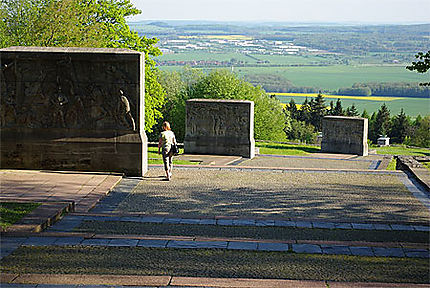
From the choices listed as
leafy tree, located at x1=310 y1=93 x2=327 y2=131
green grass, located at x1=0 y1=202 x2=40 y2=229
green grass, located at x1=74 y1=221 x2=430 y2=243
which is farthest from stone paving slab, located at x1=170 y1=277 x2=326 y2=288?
leafy tree, located at x1=310 y1=93 x2=327 y2=131

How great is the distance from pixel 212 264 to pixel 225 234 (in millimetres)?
1765

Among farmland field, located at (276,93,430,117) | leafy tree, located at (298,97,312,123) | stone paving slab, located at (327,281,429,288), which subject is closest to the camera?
stone paving slab, located at (327,281,429,288)

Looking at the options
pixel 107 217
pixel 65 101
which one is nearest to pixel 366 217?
pixel 107 217

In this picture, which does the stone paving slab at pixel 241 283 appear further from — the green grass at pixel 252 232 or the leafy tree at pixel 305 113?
the leafy tree at pixel 305 113

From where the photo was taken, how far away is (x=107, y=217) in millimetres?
9531

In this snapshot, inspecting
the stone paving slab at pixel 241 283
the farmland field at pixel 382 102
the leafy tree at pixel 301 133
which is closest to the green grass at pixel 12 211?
the stone paving slab at pixel 241 283

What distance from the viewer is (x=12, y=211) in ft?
29.9

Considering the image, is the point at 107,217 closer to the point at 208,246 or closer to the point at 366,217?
the point at 208,246

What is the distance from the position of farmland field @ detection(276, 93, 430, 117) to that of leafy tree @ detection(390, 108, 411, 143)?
42.1m

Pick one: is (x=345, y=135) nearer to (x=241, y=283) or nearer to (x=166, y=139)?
(x=166, y=139)

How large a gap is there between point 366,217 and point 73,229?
4.87 meters

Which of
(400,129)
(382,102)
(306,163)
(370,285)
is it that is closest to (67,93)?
(370,285)

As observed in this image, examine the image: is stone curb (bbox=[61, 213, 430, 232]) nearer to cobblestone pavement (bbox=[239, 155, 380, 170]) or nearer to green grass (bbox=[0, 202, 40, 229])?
green grass (bbox=[0, 202, 40, 229])

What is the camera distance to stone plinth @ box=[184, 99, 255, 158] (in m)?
21.8
